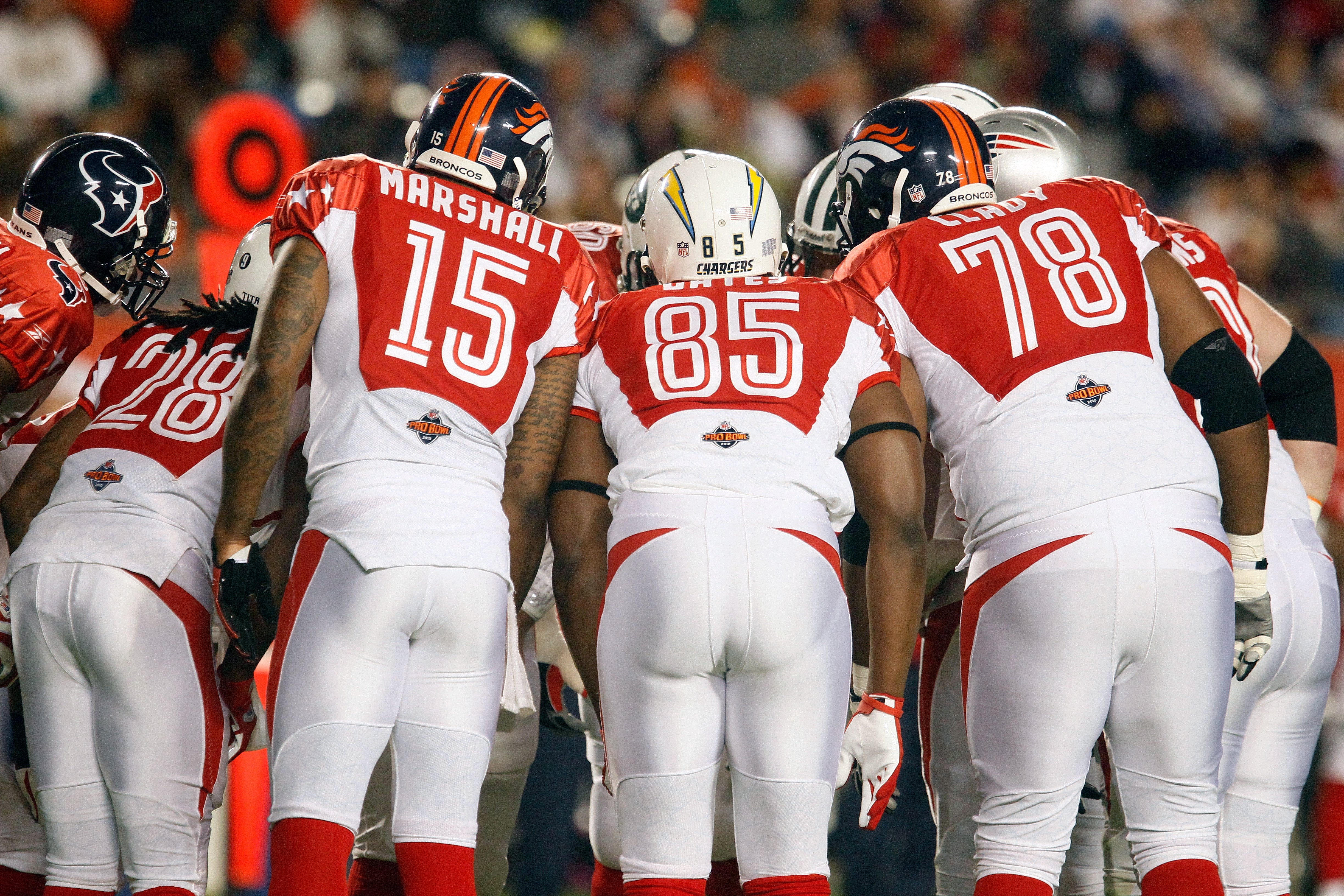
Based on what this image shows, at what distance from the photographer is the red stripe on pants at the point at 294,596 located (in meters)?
3.17

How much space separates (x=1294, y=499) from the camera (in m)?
4.02

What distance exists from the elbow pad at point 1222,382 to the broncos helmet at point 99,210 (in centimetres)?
310

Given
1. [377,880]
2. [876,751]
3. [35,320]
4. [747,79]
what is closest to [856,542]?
[876,751]

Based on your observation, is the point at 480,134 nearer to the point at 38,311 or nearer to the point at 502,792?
the point at 38,311

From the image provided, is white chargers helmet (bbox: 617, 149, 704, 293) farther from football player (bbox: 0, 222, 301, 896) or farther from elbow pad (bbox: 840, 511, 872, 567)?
football player (bbox: 0, 222, 301, 896)

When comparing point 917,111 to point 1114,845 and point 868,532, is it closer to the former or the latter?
point 868,532

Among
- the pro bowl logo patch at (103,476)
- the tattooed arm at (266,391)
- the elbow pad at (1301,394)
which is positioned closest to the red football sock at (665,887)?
the tattooed arm at (266,391)

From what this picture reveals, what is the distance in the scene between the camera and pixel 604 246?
Answer: 16.2ft

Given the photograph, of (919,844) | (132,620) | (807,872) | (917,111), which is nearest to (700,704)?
(807,872)

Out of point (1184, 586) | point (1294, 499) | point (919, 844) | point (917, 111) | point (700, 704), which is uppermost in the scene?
point (917, 111)

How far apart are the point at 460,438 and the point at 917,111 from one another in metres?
1.70

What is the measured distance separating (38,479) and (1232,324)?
11.3 ft

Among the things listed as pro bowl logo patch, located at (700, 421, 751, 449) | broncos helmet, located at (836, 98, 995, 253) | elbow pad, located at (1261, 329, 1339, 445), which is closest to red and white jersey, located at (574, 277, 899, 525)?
pro bowl logo patch, located at (700, 421, 751, 449)

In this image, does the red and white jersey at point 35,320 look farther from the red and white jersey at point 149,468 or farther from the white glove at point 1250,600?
the white glove at point 1250,600
